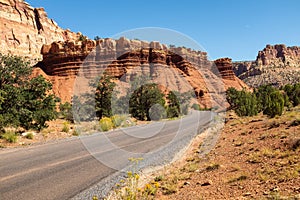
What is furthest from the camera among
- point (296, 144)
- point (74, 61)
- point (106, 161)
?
point (74, 61)

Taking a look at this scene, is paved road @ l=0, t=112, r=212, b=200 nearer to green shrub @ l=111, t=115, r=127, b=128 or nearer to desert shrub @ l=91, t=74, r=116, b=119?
green shrub @ l=111, t=115, r=127, b=128

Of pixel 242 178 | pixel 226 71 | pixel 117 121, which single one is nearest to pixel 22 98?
pixel 117 121

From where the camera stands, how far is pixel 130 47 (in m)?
91.6

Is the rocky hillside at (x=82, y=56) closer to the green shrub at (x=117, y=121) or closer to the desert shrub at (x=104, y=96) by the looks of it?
the desert shrub at (x=104, y=96)

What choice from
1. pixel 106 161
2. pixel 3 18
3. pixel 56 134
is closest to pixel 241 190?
pixel 106 161

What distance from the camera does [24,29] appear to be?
97.4 meters

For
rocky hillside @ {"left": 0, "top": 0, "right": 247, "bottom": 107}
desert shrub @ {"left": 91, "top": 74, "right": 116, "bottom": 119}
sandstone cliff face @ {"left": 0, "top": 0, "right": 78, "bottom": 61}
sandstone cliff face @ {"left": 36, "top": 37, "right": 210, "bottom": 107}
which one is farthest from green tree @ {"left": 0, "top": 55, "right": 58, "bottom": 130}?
sandstone cliff face @ {"left": 0, "top": 0, "right": 78, "bottom": 61}

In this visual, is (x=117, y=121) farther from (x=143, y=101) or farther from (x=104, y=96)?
(x=143, y=101)

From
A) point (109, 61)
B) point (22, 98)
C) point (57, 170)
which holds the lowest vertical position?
point (57, 170)

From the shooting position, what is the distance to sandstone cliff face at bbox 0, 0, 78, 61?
88.0m

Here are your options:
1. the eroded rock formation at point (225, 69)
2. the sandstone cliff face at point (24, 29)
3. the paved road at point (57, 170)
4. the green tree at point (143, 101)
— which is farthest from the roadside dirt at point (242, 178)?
the eroded rock formation at point (225, 69)

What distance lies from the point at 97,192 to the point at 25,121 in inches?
597

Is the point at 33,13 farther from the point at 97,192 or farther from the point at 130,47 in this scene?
the point at 97,192

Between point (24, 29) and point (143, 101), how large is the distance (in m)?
78.9
